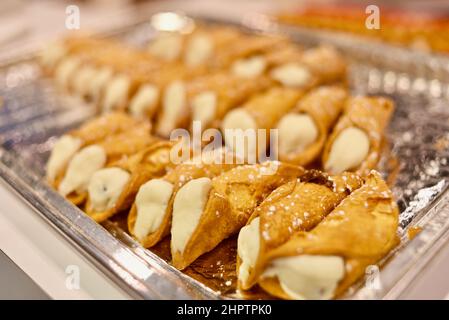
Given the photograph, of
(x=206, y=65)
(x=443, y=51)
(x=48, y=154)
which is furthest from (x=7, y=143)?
(x=443, y=51)

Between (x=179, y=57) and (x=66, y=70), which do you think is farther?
(x=179, y=57)

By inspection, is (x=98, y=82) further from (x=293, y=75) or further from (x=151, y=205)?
(x=151, y=205)

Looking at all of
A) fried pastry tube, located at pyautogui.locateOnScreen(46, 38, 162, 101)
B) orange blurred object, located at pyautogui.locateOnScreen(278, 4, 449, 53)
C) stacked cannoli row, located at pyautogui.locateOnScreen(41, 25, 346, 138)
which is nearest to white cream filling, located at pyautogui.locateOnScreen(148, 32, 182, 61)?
stacked cannoli row, located at pyautogui.locateOnScreen(41, 25, 346, 138)

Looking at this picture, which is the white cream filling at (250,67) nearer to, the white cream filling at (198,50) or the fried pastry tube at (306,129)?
the white cream filling at (198,50)

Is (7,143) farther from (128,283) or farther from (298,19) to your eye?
(298,19)

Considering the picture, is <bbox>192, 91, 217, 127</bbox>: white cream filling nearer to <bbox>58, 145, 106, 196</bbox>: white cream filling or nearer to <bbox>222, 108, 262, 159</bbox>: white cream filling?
<bbox>222, 108, 262, 159</bbox>: white cream filling

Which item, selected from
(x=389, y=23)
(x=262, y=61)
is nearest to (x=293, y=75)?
(x=262, y=61)
